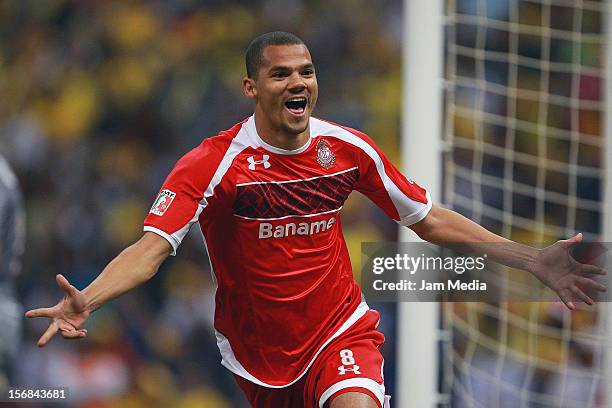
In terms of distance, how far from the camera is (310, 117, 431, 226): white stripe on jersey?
173 inches

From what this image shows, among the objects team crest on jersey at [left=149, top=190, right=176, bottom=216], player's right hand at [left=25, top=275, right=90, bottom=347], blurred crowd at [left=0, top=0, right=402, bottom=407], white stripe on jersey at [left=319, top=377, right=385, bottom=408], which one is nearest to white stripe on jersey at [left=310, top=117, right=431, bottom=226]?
team crest on jersey at [left=149, top=190, right=176, bottom=216]

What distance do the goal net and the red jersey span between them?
6.88 ft

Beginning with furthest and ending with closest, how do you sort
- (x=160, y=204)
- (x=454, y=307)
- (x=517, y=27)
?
(x=517, y=27), (x=454, y=307), (x=160, y=204)

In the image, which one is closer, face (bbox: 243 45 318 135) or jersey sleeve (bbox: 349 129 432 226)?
face (bbox: 243 45 318 135)

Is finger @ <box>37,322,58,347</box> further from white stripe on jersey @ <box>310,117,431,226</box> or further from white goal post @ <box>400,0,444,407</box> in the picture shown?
white goal post @ <box>400,0,444,407</box>

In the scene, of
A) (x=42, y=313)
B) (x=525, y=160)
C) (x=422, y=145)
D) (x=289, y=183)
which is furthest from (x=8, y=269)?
(x=42, y=313)

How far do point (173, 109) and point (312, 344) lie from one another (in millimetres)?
4028

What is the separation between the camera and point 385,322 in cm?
748

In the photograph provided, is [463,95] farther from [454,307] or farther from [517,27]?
[454,307]

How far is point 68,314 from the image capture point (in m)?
3.67

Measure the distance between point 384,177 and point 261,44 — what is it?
0.72 metres

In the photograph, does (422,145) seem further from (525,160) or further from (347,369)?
(525,160)

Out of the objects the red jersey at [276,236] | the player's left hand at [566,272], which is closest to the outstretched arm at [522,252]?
the player's left hand at [566,272]

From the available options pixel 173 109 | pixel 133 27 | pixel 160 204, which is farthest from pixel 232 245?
pixel 133 27
